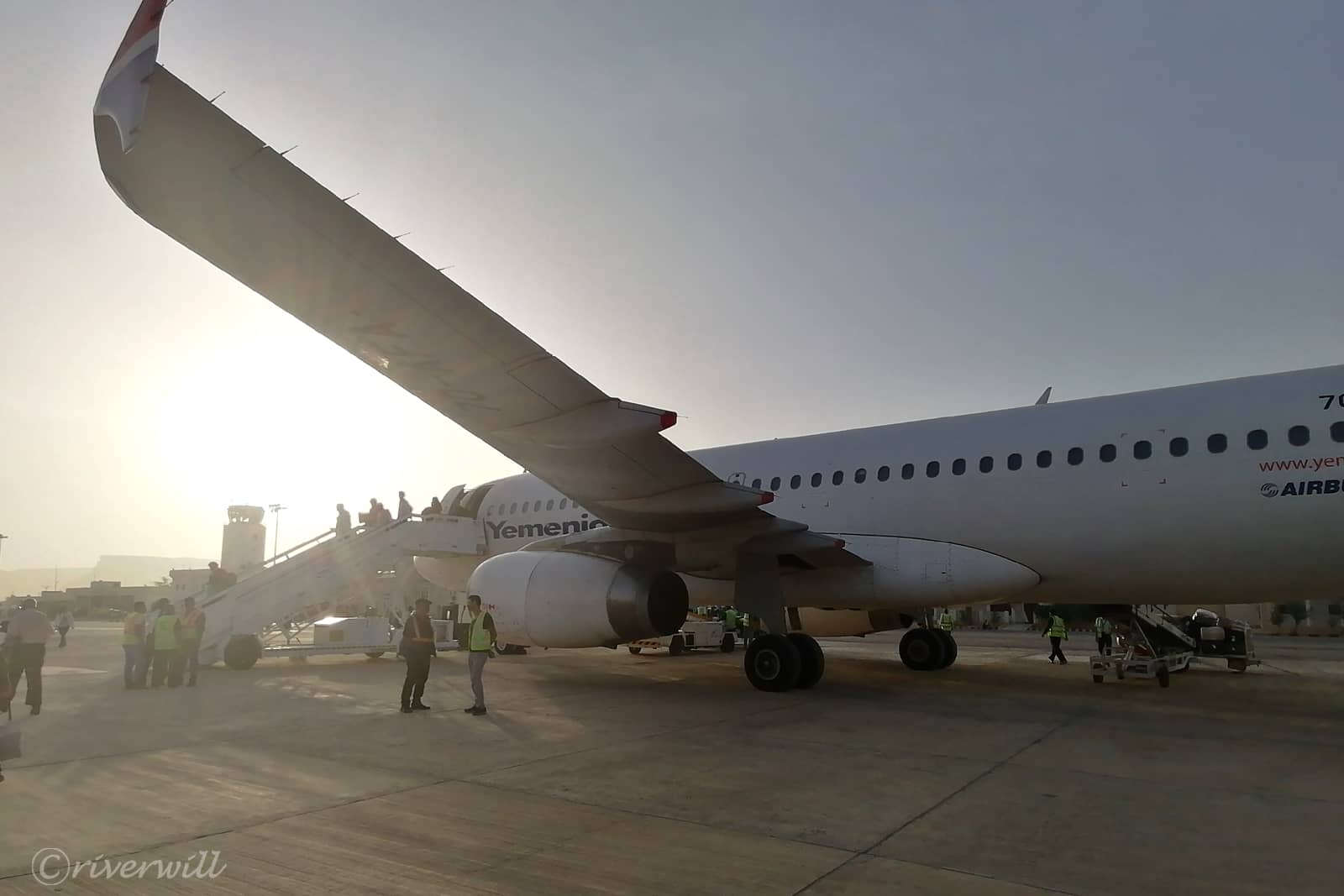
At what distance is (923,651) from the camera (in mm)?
13141

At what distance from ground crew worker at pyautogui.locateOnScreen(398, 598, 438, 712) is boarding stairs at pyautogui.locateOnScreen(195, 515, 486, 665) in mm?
6485

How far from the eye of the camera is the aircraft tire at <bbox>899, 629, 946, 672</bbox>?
13039 millimetres

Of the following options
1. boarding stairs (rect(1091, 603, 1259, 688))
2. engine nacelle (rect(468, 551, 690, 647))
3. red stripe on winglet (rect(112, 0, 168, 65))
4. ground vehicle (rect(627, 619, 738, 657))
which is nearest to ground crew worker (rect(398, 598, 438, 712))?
engine nacelle (rect(468, 551, 690, 647))

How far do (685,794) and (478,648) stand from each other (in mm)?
4233

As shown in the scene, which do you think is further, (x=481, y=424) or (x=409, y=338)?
(x=481, y=424)

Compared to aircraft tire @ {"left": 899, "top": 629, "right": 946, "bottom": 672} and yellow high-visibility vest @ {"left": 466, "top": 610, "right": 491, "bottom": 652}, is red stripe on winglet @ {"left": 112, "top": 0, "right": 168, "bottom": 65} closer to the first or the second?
yellow high-visibility vest @ {"left": 466, "top": 610, "right": 491, "bottom": 652}

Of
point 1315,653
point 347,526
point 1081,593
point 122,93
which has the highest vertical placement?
point 122,93

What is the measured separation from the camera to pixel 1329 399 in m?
8.08

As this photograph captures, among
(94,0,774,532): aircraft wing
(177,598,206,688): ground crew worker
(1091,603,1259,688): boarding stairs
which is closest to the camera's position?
(94,0,774,532): aircraft wing

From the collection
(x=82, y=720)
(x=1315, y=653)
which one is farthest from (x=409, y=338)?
(x=1315, y=653)

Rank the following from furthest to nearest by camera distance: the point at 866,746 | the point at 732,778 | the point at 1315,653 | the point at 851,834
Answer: the point at 1315,653
the point at 866,746
the point at 732,778
the point at 851,834

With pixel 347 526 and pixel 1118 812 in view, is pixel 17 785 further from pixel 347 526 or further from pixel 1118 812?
pixel 347 526

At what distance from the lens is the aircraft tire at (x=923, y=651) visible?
1304cm

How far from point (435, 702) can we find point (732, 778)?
15.9 feet
